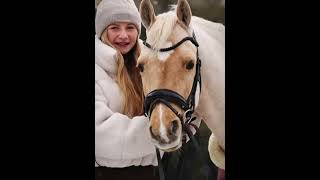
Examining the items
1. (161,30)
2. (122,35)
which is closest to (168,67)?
(161,30)

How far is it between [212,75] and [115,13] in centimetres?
50

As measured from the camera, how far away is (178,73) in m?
2.59

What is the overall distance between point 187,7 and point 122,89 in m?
0.45

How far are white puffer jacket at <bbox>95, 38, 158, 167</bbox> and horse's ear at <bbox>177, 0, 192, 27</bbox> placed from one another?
326 millimetres

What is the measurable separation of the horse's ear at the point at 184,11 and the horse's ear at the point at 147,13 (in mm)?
110

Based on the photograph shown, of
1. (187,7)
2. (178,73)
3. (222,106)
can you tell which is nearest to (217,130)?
(222,106)

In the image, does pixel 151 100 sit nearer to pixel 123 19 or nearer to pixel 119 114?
pixel 119 114

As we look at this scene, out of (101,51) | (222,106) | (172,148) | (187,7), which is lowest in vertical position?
(172,148)

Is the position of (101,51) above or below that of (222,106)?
above

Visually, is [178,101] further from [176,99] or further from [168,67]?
[168,67]

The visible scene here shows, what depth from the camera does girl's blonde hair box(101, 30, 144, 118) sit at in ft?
8.84

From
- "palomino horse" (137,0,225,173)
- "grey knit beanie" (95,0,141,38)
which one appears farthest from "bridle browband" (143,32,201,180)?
"grey knit beanie" (95,0,141,38)

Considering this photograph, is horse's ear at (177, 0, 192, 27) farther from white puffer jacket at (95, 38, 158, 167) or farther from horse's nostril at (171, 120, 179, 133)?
horse's nostril at (171, 120, 179, 133)

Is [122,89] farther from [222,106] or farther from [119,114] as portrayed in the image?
[222,106]
